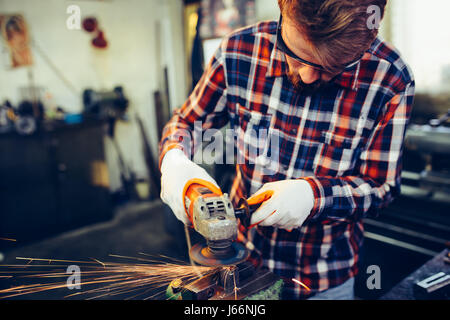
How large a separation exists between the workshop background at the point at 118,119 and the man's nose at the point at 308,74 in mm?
1698

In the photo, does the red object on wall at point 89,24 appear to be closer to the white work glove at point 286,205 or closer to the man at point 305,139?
the man at point 305,139

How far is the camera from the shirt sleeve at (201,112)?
56.4 inches

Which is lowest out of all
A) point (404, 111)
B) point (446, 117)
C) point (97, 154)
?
point (97, 154)

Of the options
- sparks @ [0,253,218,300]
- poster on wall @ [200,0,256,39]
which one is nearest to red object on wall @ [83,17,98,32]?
poster on wall @ [200,0,256,39]

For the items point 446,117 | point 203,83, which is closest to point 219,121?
point 203,83

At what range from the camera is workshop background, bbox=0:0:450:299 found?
112 inches

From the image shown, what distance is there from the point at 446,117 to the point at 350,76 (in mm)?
1520

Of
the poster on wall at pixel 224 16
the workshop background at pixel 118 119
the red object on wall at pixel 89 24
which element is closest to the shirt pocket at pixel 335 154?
the workshop background at pixel 118 119

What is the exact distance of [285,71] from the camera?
1.32 metres

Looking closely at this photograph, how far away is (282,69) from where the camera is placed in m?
1.32

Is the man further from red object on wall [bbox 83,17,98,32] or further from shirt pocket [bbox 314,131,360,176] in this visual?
red object on wall [bbox 83,17,98,32]
